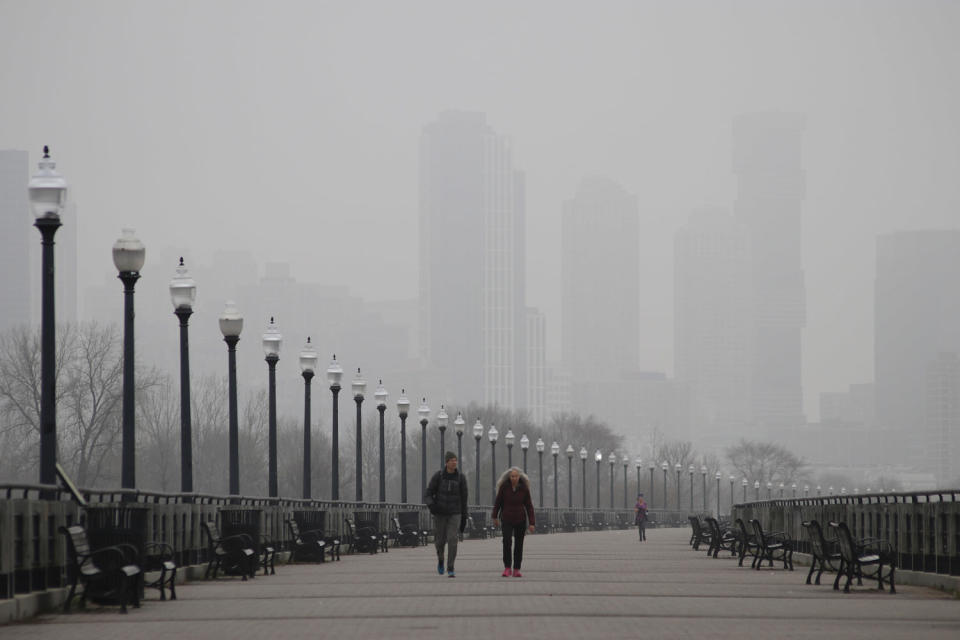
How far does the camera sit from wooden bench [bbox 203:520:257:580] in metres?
26.1

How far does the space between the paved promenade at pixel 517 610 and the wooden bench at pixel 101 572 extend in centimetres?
23

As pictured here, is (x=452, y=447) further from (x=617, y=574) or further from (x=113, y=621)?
(x=113, y=621)

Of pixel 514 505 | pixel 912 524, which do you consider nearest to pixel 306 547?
pixel 514 505

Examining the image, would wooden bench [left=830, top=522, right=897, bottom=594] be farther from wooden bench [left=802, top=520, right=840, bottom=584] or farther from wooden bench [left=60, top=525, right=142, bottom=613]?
wooden bench [left=60, top=525, right=142, bottom=613]

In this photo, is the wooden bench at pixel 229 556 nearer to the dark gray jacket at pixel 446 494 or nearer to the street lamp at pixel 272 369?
the dark gray jacket at pixel 446 494

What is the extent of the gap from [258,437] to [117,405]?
81.9 ft

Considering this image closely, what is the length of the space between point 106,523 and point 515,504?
8.63 meters

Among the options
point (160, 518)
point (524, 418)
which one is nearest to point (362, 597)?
point (160, 518)

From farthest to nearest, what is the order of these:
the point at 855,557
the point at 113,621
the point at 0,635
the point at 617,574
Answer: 1. the point at 617,574
2. the point at 855,557
3. the point at 113,621
4. the point at 0,635

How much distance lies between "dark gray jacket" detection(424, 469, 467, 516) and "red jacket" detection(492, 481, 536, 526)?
58 centimetres

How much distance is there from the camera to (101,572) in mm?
18266

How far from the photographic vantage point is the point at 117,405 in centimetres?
9400

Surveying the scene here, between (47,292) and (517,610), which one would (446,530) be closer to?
(517,610)

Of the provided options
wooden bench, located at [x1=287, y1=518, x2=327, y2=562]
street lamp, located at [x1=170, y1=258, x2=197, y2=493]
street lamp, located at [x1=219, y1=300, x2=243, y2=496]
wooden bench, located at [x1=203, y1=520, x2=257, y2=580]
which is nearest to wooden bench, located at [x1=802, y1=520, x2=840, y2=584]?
wooden bench, located at [x1=203, y1=520, x2=257, y2=580]
